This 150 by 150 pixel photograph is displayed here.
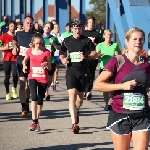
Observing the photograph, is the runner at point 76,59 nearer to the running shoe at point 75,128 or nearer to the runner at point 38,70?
the running shoe at point 75,128

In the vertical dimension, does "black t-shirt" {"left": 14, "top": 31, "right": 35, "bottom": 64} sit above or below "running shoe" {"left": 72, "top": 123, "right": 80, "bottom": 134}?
above

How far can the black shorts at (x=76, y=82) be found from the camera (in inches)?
404

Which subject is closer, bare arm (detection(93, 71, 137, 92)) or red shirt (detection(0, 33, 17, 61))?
bare arm (detection(93, 71, 137, 92))

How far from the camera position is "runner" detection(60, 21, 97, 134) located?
33.8 ft

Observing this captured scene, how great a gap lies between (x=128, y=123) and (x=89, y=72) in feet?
15.3

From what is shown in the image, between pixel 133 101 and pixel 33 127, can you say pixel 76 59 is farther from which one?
pixel 133 101

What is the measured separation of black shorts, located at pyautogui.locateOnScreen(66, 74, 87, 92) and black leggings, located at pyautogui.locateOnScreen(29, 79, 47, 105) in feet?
1.72

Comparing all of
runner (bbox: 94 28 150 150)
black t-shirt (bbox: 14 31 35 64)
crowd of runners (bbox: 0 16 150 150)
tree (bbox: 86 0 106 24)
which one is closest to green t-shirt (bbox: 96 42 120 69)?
crowd of runners (bbox: 0 16 150 150)

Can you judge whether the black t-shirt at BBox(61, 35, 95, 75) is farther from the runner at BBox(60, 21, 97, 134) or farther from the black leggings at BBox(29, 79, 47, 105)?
the black leggings at BBox(29, 79, 47, 105)

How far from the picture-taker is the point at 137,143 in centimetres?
608

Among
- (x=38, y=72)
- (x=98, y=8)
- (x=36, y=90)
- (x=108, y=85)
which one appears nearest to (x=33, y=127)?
(x=36, y=90)

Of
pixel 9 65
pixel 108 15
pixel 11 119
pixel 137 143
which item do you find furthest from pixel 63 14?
pixel 137 143

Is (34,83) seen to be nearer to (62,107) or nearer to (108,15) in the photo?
(62,107)

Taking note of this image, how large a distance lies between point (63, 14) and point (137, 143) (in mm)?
28403
